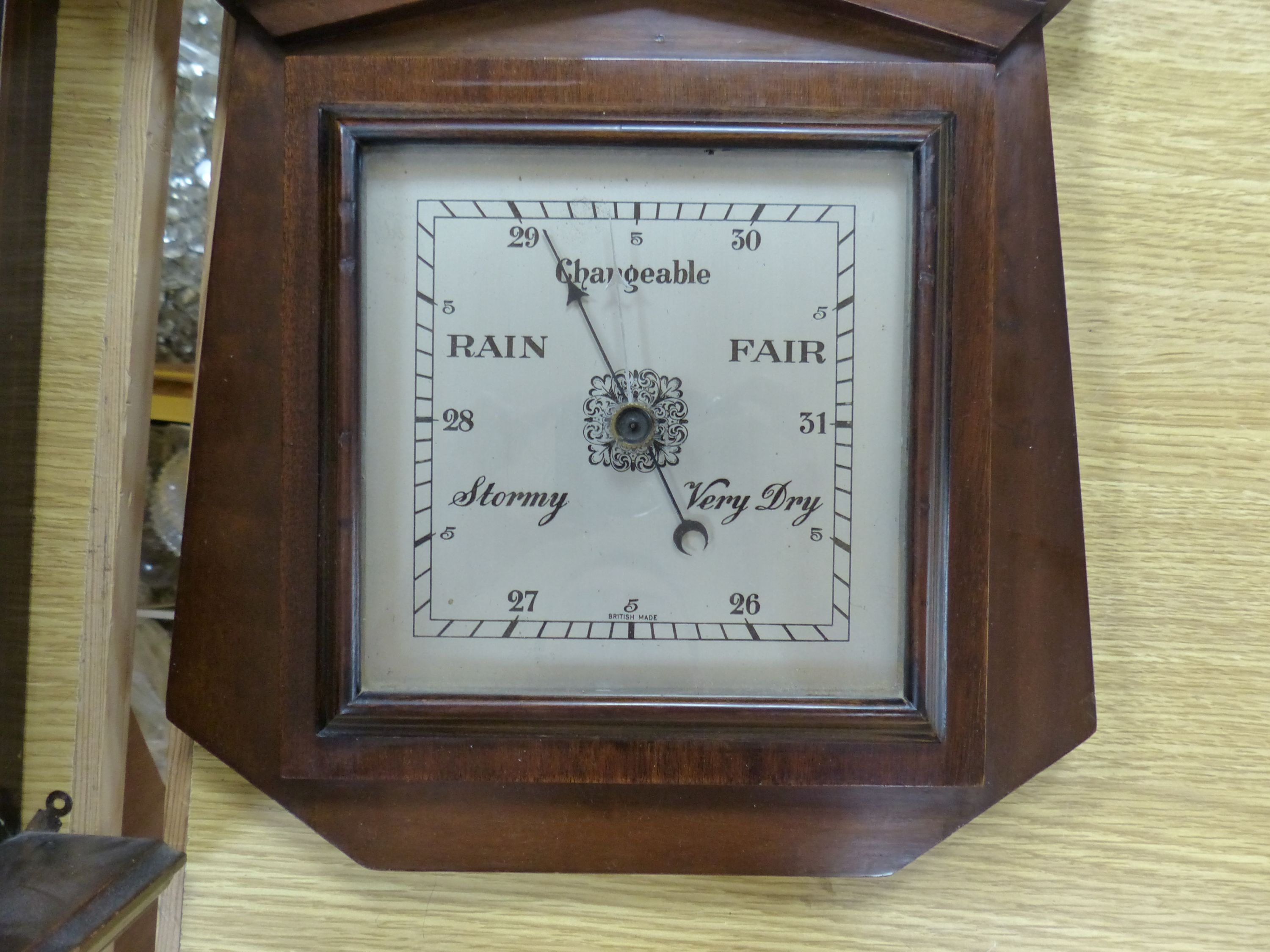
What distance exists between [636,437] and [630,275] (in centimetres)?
9

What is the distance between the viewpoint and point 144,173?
0.54m

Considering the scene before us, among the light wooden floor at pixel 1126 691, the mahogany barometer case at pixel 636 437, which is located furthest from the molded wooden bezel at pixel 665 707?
the light wooden floor at pixel 1126 691

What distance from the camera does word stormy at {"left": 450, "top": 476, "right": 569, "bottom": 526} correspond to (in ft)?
1.61

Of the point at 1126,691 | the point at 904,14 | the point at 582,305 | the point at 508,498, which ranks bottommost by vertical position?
the point at 1126,691

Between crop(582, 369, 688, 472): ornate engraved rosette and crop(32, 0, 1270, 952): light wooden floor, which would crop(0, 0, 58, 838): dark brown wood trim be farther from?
crop(582, 369, 688, 472): ornate engraved rosette

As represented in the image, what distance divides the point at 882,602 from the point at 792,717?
0.08 m

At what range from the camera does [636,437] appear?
0.48 metres

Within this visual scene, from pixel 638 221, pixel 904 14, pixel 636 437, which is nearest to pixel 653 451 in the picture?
pixel 636 437

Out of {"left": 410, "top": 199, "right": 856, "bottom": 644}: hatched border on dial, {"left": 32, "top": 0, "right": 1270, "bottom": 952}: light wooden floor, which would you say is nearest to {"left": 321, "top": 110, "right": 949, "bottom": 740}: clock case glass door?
{"left": 410, "top": 199, "right": 856, "bottom": 644}: hatched border on dial

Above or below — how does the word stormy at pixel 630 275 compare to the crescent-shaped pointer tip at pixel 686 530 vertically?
above

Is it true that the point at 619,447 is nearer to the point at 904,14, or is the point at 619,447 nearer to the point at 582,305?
the point at 582,305

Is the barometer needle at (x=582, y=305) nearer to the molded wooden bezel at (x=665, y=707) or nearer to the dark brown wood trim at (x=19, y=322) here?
the molded wooden bezel at (x=665, y=707)

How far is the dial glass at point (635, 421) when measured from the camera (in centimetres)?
49

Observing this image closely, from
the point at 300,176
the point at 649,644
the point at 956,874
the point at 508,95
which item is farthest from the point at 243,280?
the point at 956,874
